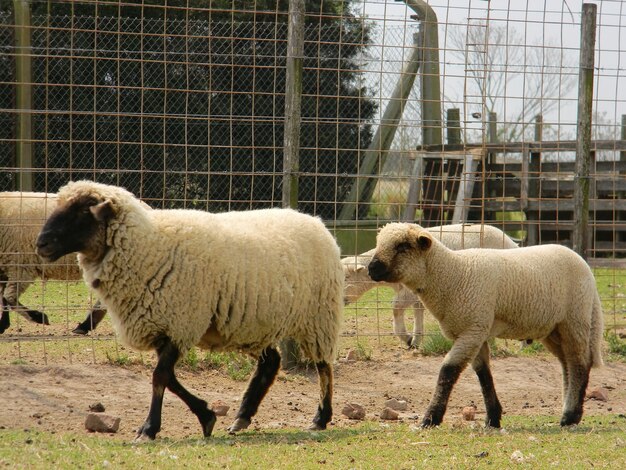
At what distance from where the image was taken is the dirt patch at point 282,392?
7940 mm

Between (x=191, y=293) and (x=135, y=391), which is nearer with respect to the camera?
(x=191, y=293)

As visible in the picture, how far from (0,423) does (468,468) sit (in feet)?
12.7

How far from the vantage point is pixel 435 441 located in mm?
6723

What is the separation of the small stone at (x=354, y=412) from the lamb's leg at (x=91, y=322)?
11.9 feet

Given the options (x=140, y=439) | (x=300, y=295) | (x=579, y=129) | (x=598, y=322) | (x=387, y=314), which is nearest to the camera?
(x=140, y=439)

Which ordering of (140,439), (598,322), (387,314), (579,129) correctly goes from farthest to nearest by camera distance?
(387,314) → (579,129) → (598,322) → (140,439)

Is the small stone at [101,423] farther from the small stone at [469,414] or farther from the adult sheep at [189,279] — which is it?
the small stone at [469,414]

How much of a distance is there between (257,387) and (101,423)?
1.34 metres

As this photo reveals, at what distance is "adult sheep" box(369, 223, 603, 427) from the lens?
793 centimetres

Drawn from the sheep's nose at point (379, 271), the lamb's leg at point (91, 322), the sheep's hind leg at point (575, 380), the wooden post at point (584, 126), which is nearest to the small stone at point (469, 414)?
→ the sheep's hind leg at point (575, 380)

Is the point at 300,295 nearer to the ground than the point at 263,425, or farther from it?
farther from it

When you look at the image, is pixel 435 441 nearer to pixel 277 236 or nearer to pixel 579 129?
pixel 277 236

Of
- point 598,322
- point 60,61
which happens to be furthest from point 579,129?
point 60,61

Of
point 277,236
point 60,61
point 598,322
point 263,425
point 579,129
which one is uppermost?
point 60,61
